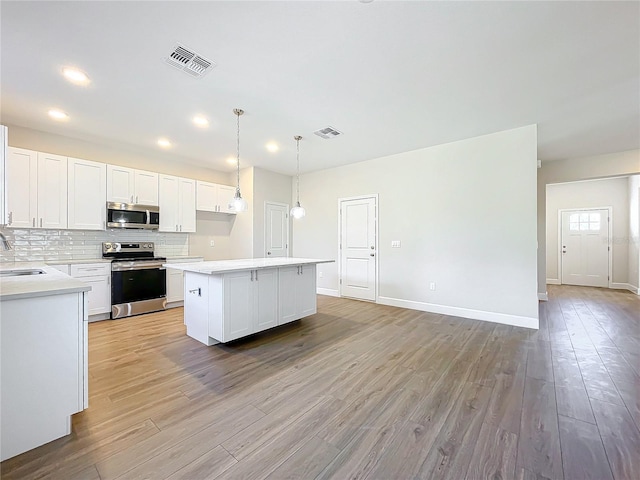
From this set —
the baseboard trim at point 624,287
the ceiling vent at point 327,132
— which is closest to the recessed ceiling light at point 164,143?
the ceiling vent at point 327,132

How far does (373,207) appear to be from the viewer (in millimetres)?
5289

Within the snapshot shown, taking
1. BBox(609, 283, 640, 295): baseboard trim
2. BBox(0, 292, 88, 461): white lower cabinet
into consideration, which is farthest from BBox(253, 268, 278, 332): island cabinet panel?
BBox(609, 283, 640, 295): baseboard trim

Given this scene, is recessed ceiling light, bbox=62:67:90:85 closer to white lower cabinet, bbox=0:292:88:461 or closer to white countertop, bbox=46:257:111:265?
white lower cabinet, bbox=0:292:88:461

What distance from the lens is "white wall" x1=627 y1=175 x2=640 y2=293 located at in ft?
19.4

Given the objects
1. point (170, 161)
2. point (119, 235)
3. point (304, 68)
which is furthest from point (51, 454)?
point (170, 161)

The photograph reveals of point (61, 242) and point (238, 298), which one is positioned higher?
point (61, 242)

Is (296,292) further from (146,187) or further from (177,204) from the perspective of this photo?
(146,187)

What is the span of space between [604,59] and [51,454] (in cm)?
491

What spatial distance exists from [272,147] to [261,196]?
1.48 meters

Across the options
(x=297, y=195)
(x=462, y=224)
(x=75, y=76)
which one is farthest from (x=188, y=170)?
(x=462, y=224)

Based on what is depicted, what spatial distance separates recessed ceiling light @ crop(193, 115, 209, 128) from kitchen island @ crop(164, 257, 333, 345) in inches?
74.5

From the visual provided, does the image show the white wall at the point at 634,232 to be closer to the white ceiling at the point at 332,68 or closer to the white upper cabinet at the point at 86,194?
the white ceiling at the point at 332,68

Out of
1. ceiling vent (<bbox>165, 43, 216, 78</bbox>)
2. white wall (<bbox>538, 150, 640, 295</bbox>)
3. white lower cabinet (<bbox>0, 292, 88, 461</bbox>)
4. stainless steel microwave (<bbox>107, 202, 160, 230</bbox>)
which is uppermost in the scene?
ceiling vent (<bbox>165, 43, 216, 78</bbox>)

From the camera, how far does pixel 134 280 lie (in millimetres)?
4270
